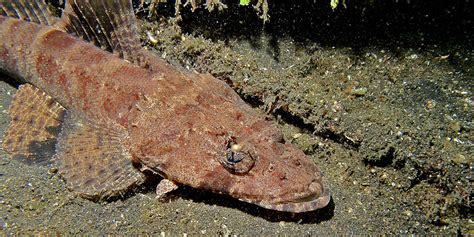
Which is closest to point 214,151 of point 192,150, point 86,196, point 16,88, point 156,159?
point 192,150

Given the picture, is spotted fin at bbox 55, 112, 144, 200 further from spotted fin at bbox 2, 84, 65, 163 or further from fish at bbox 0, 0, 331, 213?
spotted fin at bbox 2, 84, 65, 163

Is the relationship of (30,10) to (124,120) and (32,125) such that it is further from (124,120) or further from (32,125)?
(124,120)

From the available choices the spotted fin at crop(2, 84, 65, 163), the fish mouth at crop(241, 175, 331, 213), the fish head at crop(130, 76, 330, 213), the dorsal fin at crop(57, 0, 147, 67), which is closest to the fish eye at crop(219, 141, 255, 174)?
the fish head at crop(130, 76, 330, 213)

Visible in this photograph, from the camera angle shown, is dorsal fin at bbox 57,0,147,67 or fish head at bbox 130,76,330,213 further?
dorsal fin at bbox 57,0,147,67

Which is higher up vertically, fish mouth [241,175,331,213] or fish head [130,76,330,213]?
fish head [130,76,330,213]

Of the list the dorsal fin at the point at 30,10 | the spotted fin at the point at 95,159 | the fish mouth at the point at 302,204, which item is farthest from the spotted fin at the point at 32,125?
the fish mouth at the point at 302,204

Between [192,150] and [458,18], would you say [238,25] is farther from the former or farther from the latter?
[458,18]

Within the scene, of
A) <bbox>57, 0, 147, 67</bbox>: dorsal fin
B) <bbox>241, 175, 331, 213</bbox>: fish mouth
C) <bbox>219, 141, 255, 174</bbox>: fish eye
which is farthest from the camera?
<bbox>57, 0, 147, 67</bbox>: dorsal fin

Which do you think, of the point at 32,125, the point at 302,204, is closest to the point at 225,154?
the point at 302,204
